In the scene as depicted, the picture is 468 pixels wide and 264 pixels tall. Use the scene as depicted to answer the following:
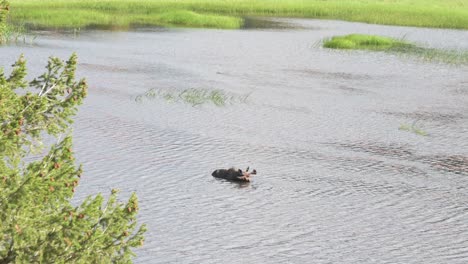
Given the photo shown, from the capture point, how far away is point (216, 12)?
100562 millimetres

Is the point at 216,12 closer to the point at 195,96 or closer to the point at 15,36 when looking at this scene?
the point at 15,36

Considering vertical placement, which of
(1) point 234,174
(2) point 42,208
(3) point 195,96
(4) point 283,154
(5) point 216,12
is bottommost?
(5) point 216,12

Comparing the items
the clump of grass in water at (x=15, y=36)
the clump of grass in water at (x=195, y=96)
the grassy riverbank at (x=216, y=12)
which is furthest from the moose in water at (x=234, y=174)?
the grassy riverbank at (x=216, y=12)

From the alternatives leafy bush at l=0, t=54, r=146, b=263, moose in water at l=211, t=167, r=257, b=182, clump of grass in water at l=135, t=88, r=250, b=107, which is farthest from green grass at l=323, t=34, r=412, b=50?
leafy bush at l=0, t=54, r=146, b=263

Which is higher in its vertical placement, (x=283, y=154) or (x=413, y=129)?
(x=283, y=154)

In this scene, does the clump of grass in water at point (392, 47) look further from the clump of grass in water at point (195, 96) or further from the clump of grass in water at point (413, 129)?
the clump of grass in water at point (413, 129)

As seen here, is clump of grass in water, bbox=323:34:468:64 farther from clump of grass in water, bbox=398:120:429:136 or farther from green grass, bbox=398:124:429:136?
green grass, bbox=398:124:429:136

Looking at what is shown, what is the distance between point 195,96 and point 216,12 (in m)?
56.7

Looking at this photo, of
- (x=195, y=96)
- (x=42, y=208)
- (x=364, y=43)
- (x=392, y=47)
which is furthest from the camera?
(x=364, y=43)

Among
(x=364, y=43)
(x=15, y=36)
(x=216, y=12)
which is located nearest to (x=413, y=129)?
(x=364, y=43)

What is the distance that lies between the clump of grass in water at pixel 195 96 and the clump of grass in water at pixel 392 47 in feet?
78.9

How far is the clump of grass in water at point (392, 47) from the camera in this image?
66.8 meters

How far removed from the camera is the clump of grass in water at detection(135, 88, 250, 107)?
44094 mm

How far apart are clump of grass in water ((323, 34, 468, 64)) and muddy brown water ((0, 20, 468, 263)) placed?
408 cm
